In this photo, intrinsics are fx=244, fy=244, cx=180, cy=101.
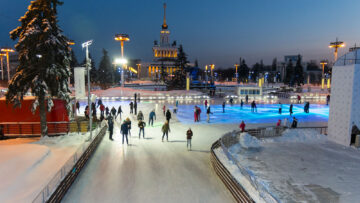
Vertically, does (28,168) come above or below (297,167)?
above

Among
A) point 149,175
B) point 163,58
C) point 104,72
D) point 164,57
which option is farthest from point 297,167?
point 164,57

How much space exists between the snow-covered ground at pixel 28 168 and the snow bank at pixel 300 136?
11.0 meters

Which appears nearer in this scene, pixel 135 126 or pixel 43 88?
pixel 43 88

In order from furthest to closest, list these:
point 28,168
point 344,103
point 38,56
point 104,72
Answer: point 104,72, point 344,103, point 38,56, point 28,168

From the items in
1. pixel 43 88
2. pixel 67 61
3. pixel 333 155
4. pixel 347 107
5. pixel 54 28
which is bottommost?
pixel 333 155

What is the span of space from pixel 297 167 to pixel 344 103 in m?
6.88

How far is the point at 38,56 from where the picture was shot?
13.7 metres

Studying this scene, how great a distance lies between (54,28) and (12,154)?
25.7 feet

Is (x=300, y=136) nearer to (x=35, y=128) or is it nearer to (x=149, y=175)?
(x=149, y=175)

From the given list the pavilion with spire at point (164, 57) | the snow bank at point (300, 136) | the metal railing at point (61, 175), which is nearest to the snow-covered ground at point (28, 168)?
the metal railing at point (61, 175)

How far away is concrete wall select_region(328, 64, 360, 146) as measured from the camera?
1408cm

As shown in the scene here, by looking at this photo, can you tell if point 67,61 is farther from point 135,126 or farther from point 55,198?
point 55,198

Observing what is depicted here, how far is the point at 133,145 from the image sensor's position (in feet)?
42.8

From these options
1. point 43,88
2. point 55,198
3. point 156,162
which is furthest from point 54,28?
point 55,198
